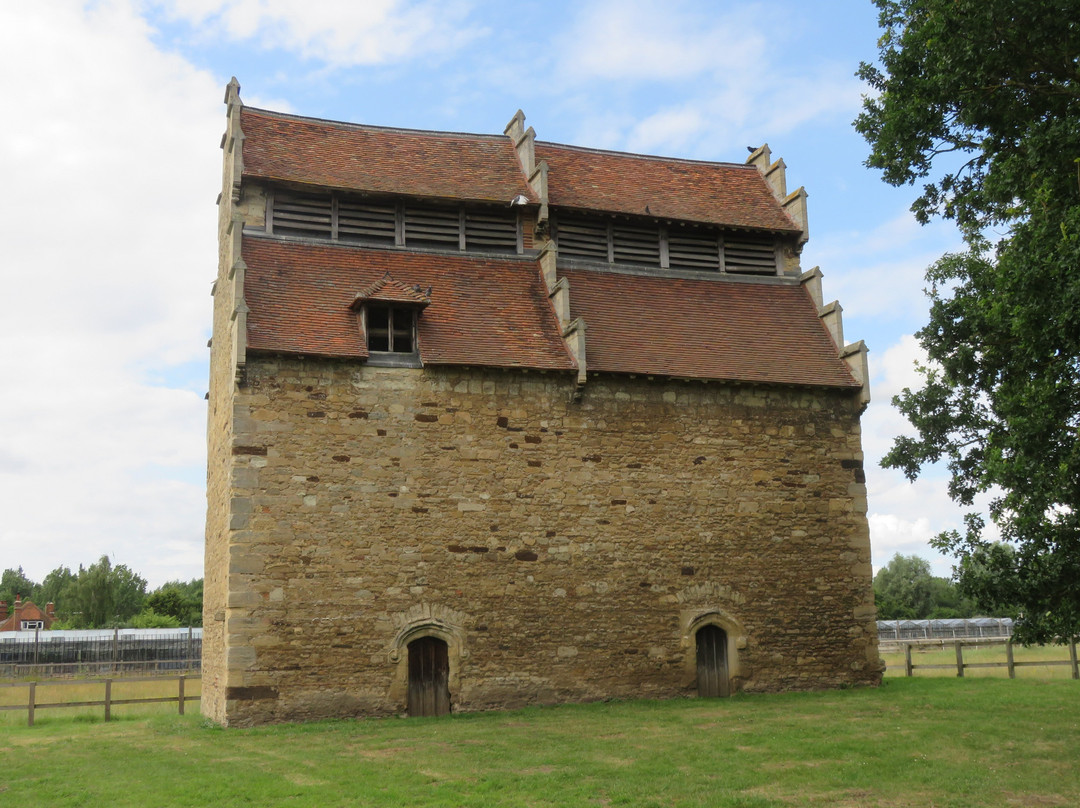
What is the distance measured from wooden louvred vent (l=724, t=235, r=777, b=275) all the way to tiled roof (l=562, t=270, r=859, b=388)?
430mm

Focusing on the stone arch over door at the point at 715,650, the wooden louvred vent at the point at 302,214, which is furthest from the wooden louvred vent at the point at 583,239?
the stone arch over door at the point at 715,650

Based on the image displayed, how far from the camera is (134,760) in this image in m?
14.3

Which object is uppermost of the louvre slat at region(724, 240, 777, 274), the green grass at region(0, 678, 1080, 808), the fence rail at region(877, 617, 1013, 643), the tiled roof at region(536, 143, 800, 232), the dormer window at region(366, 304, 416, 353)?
the tiled roof at region(536, 143, 800, 232)

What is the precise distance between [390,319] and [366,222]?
10.4 ft

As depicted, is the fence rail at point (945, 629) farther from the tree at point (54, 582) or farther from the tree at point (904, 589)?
the tree at point (54, 582)

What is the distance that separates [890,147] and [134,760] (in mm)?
14154

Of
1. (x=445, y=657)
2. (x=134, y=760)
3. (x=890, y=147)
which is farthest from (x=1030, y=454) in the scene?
(x=134, y=760)

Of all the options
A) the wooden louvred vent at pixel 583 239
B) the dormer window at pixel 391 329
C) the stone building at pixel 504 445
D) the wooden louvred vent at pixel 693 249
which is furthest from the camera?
the wooden louvred vent at pixel 693 249

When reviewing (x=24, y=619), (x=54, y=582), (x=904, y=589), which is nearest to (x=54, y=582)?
(x=54, y=582)

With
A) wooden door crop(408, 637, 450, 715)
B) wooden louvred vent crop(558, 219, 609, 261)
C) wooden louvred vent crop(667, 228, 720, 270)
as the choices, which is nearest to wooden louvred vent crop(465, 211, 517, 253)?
wooden louvred vent crop(558, 219, 609, 261)

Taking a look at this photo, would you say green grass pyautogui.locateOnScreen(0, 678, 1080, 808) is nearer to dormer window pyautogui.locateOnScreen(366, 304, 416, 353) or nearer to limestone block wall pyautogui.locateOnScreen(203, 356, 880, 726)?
limestone block wall pyautogui.locateOnScreen(203, 356, 880, 726)

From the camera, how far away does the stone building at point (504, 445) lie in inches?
711

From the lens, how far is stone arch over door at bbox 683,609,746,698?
19953 millimetres

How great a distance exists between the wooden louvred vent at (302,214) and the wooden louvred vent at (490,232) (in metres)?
3.10
